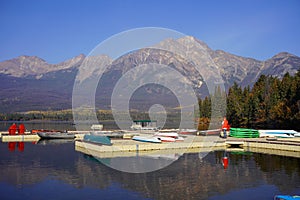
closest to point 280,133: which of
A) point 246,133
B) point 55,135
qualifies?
point 246,133

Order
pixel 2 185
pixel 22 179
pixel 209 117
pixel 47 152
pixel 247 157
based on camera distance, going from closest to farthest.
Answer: pixel 2 185
pixel 22 179
pixel 247 157
pixel 47 152
pixel 209 117

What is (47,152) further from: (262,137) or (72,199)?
(262,137)

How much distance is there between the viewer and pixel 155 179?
2612 cm

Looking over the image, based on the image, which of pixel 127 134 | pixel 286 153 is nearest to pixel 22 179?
pixel 286 153

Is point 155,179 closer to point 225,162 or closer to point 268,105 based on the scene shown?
point 225,162

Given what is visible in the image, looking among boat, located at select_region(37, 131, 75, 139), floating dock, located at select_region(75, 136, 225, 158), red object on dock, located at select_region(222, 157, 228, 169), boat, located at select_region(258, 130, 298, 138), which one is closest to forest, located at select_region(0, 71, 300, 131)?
boat, located at select_region(258, 130, 298, 138)

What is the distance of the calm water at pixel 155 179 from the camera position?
22.2m

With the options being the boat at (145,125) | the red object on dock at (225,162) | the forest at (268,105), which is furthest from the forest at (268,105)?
the red object on dock at (225,162)

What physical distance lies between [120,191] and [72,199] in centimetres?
332

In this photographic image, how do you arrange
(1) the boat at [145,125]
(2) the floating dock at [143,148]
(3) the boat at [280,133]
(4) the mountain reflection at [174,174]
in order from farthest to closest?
(1) the boat at [145,125]
(3) the boat at [280,133]
(2) the floating dock at [143,148]
(4) the mountain reflection at [174,174]

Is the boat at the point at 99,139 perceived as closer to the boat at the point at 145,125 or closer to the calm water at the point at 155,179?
the calm water at the point at 155,179

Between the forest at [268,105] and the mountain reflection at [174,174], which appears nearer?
the mountain reflection at [174,174]

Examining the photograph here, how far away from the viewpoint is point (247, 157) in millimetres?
37344

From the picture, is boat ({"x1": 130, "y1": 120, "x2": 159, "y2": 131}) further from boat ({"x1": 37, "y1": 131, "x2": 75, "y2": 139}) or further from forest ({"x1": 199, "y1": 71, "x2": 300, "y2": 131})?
forest ({"x1": 199, "y1": 71, "x2": 300, "y2": 131})
